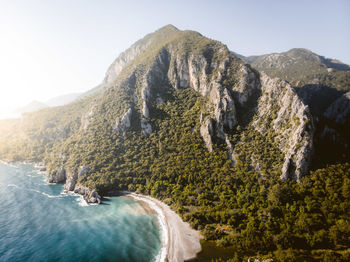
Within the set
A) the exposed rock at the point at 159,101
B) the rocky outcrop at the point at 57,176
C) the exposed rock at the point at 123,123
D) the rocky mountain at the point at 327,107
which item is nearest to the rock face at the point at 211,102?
the exposed rock at the point at 123,123

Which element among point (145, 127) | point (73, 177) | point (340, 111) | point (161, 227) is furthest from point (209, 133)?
point (340, 111)

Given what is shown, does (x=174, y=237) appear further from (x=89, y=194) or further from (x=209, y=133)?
(x=209, y=133)

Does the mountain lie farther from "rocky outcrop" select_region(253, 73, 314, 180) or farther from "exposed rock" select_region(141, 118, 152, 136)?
"exposed rock" select_region(141, 118, 152, 136)

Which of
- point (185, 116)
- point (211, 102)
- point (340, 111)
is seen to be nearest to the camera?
point (340, 111)

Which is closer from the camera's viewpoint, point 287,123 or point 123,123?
point 287,123

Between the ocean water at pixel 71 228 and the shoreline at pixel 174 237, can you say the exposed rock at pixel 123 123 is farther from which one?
the shoreline at pixel 174 237

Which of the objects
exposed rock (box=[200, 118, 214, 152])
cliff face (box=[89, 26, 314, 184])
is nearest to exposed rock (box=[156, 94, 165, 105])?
cliff face (box=[89, 26, 314, 184])
